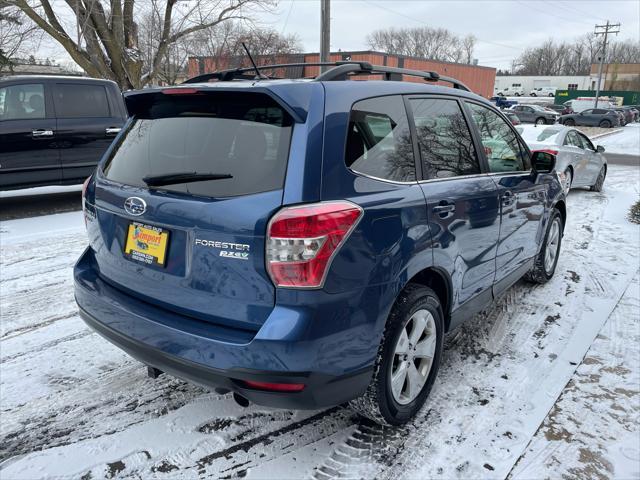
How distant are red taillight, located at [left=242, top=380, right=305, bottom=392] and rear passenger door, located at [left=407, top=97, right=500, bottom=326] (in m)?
1.03

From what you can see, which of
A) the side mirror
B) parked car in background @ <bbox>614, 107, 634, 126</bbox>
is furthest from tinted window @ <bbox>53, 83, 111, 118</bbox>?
parked car in background @ <bbox>614, 107, 634, 126</bbox>

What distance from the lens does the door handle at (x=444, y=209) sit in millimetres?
2652

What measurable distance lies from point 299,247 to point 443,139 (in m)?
1.44

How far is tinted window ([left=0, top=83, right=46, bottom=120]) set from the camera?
7.03 metres

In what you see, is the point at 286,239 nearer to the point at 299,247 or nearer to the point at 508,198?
the point at 299,247

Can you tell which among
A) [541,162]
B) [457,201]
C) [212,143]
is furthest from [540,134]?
[212,143]

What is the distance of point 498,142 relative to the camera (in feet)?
12.2

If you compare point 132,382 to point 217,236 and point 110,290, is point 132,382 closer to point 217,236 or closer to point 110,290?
point 110,290

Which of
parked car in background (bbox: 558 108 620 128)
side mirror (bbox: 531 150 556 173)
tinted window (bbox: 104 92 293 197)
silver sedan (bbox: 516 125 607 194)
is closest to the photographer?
tinted window (bbox: 104 92 293 197)

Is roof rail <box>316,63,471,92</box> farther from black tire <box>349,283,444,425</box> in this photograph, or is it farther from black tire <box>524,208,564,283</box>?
black tire <box>524,208,564,283</box>

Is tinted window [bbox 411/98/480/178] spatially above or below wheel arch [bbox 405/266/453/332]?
above

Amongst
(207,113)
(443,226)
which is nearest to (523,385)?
(443,226)

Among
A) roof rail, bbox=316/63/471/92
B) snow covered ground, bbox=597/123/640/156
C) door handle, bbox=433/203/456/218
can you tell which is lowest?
snow covered ground, bbox=597/123/640/156

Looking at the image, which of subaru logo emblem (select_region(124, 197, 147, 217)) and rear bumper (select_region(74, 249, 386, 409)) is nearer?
rear bumper (select_region(74, 249, 386, 409))
